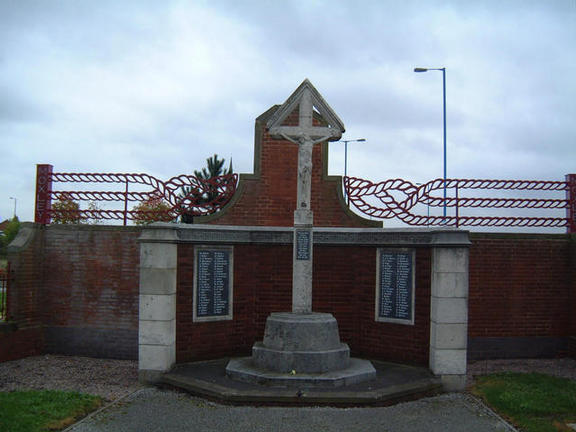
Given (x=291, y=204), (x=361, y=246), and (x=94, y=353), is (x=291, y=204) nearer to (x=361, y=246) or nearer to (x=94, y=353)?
(x=361, y=246)

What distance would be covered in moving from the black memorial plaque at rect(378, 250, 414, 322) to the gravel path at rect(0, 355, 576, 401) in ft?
5.54

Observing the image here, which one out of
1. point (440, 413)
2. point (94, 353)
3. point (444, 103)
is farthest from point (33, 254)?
point (444, 103)

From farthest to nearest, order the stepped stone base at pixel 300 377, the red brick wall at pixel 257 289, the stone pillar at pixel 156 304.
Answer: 1. the red brick wall at pixel 257 289
2. the stone pillar at pixel 156 304
3. the stepped stone base at pixel 300 377

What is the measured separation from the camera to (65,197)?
11031 millimetres

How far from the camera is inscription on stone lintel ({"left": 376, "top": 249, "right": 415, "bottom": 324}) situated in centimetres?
930

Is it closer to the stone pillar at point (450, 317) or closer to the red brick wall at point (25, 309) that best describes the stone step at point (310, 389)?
the stone pillar at point (450, 317)

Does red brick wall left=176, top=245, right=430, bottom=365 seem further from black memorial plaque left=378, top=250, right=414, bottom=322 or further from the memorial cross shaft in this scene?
the memorial cross shaft

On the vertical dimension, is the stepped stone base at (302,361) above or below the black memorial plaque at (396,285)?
below

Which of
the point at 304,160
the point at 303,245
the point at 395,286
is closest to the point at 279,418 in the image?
the point at 303,245

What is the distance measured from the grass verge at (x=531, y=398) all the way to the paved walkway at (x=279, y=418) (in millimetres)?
299

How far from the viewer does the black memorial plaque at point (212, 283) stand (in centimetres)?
935

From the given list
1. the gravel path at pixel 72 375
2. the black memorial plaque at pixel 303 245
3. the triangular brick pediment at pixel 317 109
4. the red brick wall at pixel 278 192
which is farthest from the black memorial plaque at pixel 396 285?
the gravel path at pixel 72 375

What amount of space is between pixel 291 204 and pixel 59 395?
18.2 ft

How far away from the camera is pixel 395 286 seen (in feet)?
31.2
